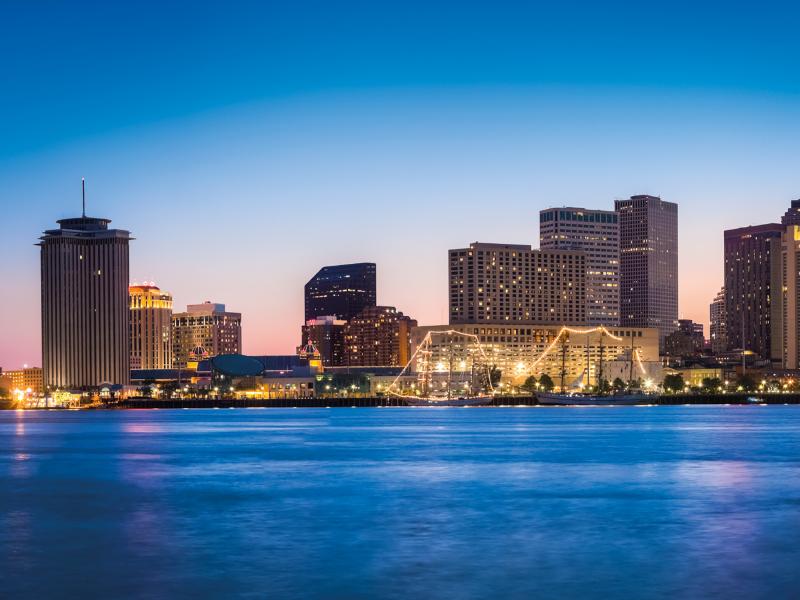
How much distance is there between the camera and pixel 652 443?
104 metres

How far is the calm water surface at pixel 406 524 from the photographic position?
3488cm

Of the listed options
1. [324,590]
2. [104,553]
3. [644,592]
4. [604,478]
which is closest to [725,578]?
[644,592]

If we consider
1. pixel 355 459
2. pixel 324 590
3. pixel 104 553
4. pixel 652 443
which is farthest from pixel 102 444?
pixel 324 590

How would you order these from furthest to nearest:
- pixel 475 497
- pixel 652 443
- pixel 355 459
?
pixel 652 443 < pixel 355 459 < pixel 475 497

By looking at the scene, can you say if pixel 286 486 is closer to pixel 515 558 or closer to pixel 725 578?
pixel 515 558

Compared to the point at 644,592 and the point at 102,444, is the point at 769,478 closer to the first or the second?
the point at 644,592

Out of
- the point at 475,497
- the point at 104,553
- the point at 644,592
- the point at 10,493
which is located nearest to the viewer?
the point at 644,592

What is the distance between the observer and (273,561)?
3869 cm

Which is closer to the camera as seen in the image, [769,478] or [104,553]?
[104,553]

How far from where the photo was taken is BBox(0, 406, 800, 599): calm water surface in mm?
34875

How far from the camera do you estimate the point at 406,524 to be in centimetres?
4756

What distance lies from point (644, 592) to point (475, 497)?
964 inches

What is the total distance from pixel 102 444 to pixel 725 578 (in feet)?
290

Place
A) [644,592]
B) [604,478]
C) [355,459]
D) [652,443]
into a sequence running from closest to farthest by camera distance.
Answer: [644,592]
[604,478]
[355,459]
[652,443]
